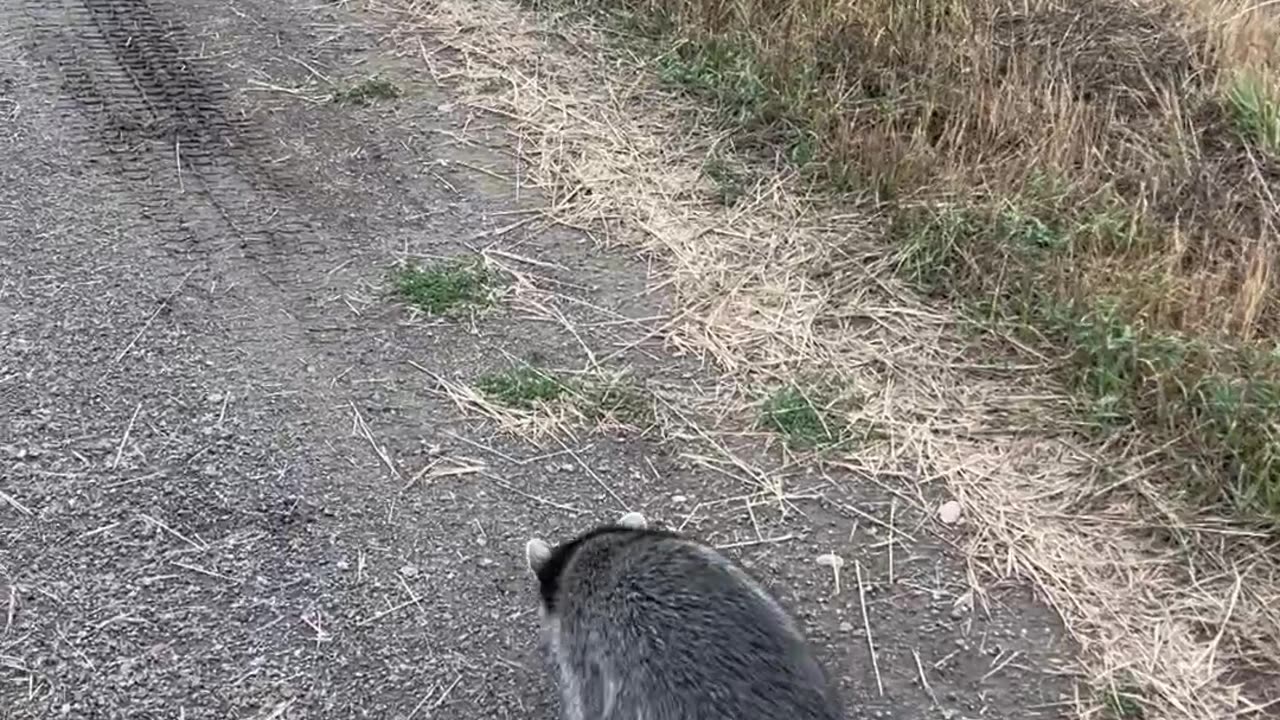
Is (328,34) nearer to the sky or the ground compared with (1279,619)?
nearer to the ground

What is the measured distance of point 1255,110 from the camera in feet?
16.7

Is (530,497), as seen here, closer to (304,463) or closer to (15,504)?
(304,463)

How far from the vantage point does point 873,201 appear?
4.93 m

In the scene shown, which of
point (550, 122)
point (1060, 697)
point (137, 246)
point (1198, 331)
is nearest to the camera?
point (1060, 697)

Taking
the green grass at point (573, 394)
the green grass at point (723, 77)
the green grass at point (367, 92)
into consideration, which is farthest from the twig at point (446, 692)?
the green grass at point (367, 92)

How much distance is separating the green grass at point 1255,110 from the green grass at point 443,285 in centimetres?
284

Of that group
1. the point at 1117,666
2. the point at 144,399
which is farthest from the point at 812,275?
the point at 144,399

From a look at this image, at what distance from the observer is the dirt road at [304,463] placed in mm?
3318

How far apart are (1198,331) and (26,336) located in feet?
11.7

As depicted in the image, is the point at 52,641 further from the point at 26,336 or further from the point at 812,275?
the point at 812,275

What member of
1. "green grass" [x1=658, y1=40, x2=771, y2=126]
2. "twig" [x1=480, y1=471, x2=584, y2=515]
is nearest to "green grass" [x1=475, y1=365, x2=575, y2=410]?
"twig" [x1=480, y1=471, x2=584, y2=515]

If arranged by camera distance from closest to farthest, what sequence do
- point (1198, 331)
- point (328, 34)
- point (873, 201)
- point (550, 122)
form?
point (1198, 331) < point (873, 201) < point (550, 122) < point (328, 34)

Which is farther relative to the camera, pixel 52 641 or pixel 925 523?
pixel 925 523

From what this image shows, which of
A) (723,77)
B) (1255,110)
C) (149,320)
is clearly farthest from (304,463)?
(1255,110)
